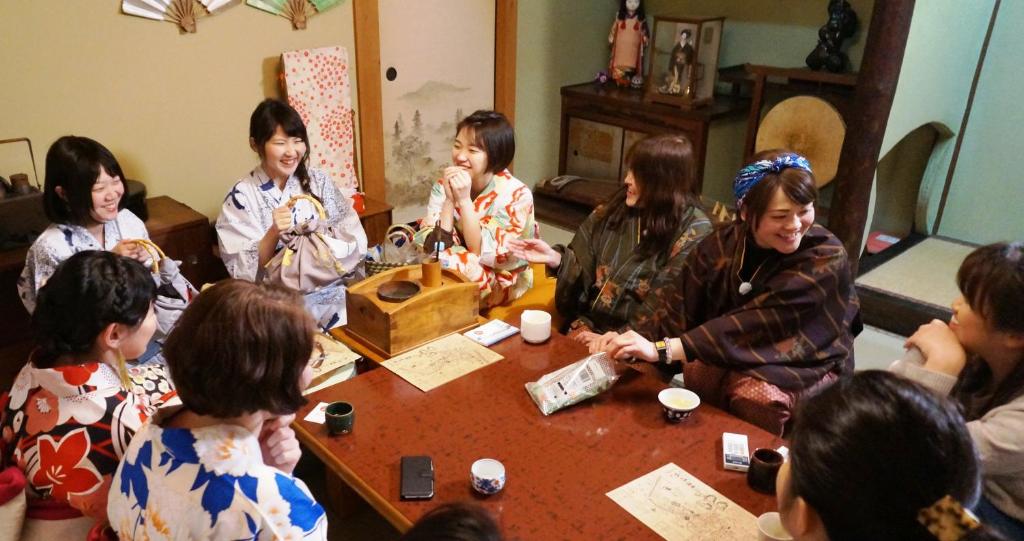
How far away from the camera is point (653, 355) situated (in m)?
2.24

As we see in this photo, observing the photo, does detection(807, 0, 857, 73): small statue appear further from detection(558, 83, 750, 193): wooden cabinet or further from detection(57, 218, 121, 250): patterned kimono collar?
detection(57, 218, 121, 250): patterned kimono collar

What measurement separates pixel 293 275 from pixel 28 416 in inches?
58.1

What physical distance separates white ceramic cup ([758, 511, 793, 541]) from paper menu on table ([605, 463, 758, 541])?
2.1 inches

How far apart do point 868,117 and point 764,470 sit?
271 cm

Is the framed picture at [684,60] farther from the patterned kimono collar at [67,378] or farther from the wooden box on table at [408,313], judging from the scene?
the patterned kimono collar at [67,378]

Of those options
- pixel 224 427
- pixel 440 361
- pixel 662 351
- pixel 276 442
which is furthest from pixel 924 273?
pixel 224 427

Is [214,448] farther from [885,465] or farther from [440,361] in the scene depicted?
[885,465]

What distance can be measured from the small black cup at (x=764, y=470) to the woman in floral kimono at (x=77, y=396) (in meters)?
1.40

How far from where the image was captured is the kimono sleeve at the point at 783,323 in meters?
2.27

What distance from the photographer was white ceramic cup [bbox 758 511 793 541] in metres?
1.46

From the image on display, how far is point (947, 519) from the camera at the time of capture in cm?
97

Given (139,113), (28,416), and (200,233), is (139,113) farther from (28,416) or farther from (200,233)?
(28,416)

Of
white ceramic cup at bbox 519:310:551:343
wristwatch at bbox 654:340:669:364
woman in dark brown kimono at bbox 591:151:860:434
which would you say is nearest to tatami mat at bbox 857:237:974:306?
woman in dark brown kimono at bbox 591:151:860:434

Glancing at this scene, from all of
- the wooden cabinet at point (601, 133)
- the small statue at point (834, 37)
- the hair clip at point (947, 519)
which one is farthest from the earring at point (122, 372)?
the small statue at point (834, 37)
